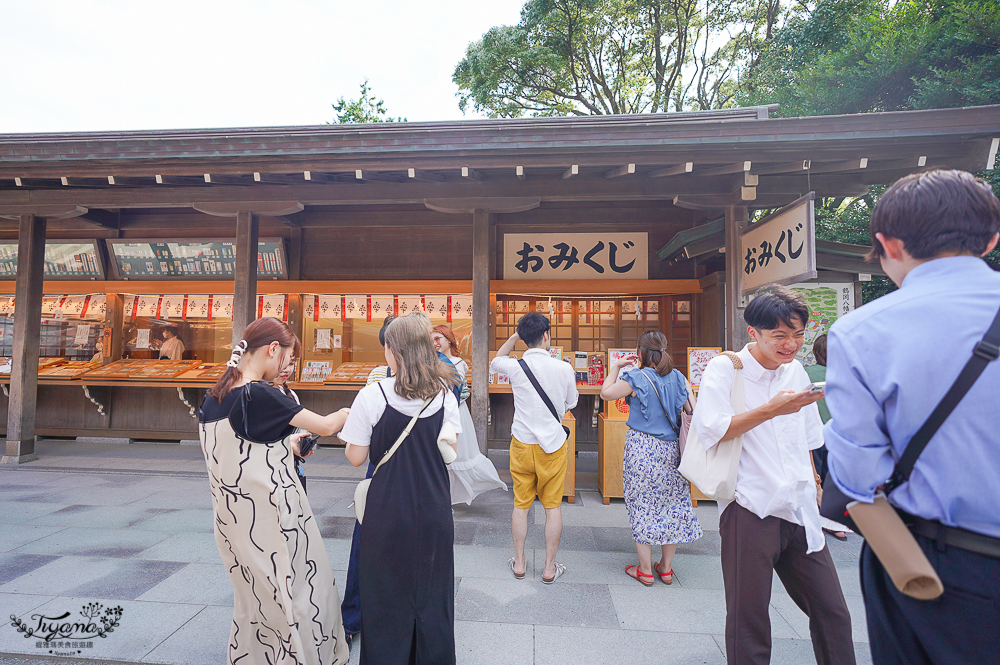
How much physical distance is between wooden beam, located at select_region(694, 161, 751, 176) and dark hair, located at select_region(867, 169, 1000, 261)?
4168 millimetres

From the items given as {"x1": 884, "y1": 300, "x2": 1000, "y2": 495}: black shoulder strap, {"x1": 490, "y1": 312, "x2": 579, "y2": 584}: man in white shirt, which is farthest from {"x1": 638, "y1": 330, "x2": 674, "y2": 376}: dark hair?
{"x1": 884, "y1": 300, "x2": 1000, "y2": 495}: black shoulder strap

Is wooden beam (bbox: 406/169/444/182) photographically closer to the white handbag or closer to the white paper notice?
the white handbag

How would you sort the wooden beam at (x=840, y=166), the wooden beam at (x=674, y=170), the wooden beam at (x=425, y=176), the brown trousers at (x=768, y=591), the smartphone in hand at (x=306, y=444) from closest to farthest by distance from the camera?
the brown trousers at (x=768, y=591) < the smartphone in hand at (x=306, y=444) < the wooden beam at (x=840, y=166) < the wooden beam at (x=674, y=170) < the wooden beam at (x=425, y=176)

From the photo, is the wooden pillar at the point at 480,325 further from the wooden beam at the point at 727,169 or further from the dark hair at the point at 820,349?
the dark hair at the point at 820,349

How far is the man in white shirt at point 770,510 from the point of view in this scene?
2.06 metres

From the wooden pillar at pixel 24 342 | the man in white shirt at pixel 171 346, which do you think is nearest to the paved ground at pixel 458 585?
the wooden pillar at pixel 24 342

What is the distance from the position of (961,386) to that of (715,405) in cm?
117

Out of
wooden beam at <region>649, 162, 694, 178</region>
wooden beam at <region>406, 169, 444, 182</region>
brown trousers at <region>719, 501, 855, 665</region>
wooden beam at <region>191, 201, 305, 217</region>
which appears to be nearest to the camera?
brown trousers at <region>719, 501, 855, 665</region>

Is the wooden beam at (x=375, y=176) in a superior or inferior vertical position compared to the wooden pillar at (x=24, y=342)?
superior

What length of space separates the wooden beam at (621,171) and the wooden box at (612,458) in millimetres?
2882

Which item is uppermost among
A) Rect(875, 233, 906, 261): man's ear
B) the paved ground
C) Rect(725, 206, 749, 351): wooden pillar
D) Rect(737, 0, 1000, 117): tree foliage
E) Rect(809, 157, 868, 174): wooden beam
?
Rect(737, 0, 1000, 117): tree foliage

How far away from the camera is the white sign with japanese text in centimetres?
784

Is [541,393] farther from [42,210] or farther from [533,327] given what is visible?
[42,210]

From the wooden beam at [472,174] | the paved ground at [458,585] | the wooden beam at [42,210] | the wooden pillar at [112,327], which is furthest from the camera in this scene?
the wooden pillar at [112,327]
